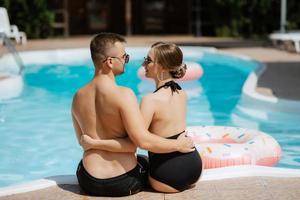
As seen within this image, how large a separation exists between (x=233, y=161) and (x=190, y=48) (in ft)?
37.6

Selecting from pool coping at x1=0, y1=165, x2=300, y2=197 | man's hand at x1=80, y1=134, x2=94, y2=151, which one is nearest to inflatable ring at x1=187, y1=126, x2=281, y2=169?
pool coping at x1=0, y1=165, x2=300, y2=197

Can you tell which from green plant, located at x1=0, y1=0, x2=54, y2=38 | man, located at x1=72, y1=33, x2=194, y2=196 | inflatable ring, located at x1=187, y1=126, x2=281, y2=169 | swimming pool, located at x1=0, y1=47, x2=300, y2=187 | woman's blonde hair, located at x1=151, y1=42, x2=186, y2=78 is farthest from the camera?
green plant, located at x1=0, y1=0, x2=54, y2=38

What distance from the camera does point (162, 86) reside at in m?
3.40

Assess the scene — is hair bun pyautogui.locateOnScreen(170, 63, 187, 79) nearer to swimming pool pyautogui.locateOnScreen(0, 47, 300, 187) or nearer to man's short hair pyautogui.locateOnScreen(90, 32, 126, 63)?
man's short hair pyautogui.locateOnScreen(90, 32, 126, 63)

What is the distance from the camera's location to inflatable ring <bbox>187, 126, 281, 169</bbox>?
4316 mm

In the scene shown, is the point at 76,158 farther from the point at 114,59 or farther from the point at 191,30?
the point at 191,30

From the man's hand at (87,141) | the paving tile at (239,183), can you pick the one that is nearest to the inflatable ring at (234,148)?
the paving tile at (239,183)

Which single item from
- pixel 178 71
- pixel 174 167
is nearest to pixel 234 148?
pixel 174 167

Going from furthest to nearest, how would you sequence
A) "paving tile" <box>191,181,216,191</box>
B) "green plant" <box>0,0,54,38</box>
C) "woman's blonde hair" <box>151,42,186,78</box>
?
1. "green plant" <box>0,0,54,38</box>
2. "paving tile" <box>191,181,216,191</box>
3. "woman's blonde hair" <box>151,42,186,78</box>

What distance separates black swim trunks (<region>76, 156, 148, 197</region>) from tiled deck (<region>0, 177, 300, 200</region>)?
1.9 inches

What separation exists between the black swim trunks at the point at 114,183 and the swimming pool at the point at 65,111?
217 cm

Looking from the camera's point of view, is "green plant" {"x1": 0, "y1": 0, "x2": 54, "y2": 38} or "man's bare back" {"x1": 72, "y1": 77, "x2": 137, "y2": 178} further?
"green plant" {"x1": 0, "y1": 0, "x2": 54, "y2": 38}

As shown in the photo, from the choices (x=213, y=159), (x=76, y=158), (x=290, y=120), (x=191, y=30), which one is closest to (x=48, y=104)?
(x=76, y=158)

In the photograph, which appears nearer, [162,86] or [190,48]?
[162,86]
